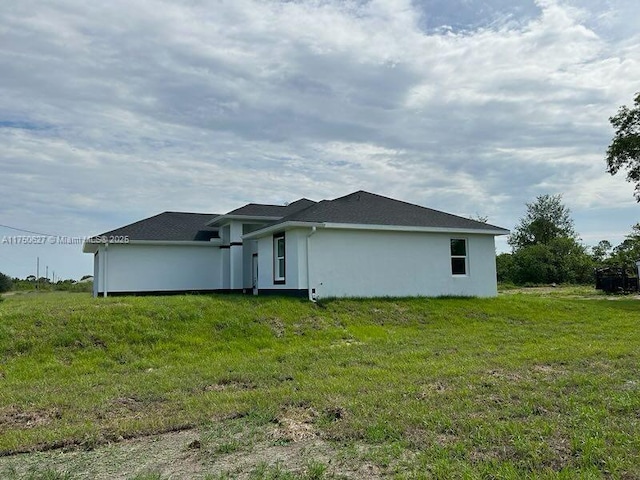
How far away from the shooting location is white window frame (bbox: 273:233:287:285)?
668 inches

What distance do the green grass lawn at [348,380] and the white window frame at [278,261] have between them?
220 cm

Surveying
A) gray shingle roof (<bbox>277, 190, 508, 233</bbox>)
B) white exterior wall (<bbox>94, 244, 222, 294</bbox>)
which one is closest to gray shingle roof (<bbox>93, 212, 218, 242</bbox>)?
white exterior wall (<bbox>94, 244, 222, 294</bbox>)

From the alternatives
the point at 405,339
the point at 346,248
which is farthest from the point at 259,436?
the point at 346,248

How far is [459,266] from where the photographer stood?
61.2 ft

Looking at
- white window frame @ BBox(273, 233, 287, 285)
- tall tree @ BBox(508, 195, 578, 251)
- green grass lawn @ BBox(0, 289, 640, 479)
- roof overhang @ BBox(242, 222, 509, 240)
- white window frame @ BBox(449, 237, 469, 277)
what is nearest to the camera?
green grass lawn @ BBox(0, 289, 640, 479)

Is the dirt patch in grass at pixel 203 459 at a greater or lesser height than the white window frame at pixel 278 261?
lesser

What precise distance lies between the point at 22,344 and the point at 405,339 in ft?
26.0

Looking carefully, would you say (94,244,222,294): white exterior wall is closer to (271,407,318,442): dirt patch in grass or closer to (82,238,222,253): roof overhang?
(82,238,222,253): roof overhang

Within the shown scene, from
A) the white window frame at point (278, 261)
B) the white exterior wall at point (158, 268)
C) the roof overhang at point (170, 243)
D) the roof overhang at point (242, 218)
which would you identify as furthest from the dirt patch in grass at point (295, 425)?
the white exterior wall at point (158, 268)

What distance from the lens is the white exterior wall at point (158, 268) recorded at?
20.5 meters

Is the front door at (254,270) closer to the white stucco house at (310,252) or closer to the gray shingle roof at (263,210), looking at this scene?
the white stucco house at (310,252)

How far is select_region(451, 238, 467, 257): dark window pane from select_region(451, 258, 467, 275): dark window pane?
219 mm

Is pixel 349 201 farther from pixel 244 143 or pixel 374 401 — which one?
pixel 374 401

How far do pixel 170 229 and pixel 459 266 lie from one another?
1201 cm
